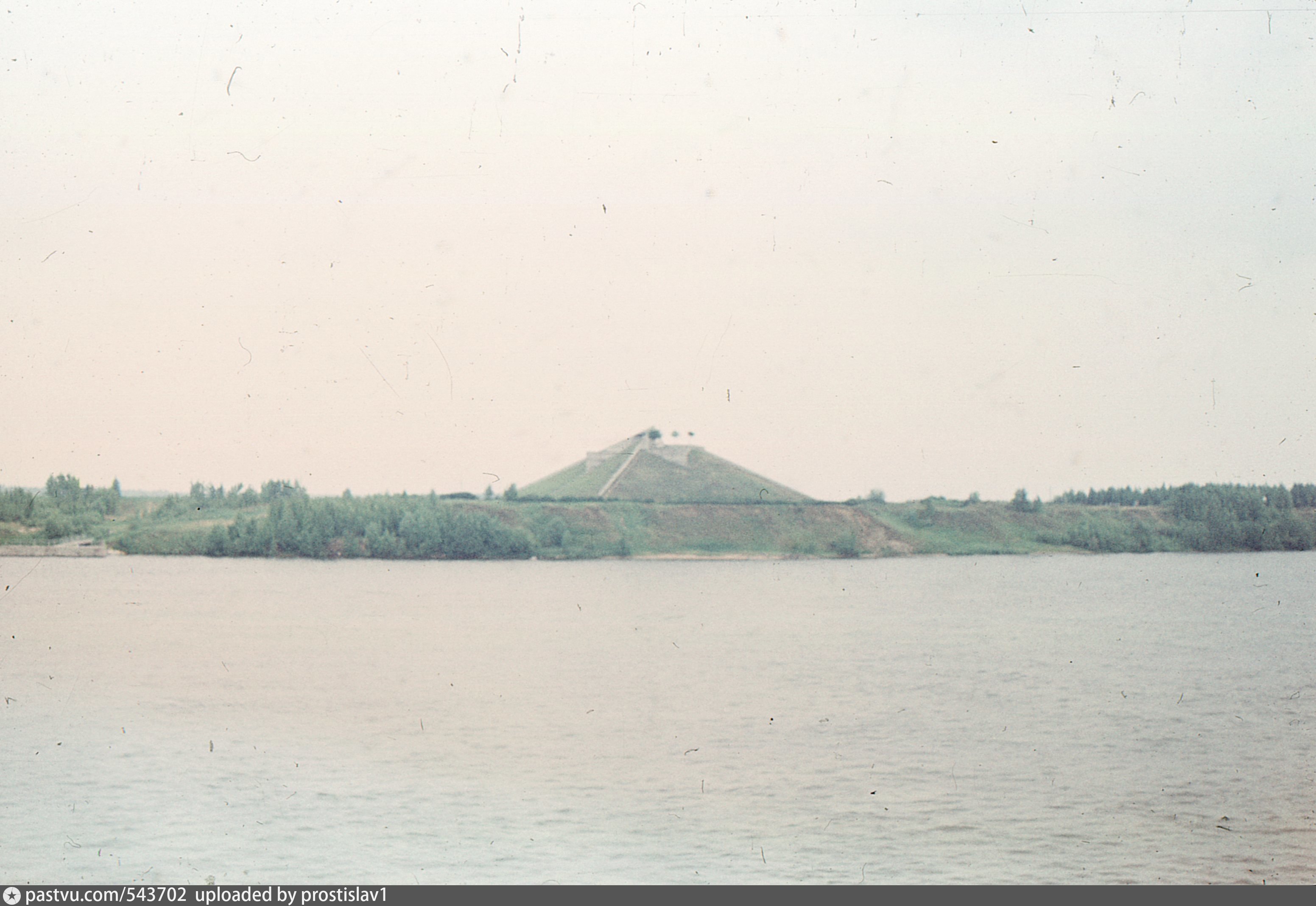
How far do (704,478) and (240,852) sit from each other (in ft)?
432

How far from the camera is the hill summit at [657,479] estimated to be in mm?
139000

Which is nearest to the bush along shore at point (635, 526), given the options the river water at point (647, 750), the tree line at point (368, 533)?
the tree line at point (368, 533)

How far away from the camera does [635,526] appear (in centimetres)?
12556

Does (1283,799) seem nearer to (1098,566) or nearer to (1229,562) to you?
(1098,566)

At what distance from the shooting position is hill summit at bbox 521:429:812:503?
139 metres

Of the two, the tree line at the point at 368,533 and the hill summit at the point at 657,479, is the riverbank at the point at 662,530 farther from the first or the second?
the hill summit at the point at 657,479

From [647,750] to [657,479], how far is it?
399 feet

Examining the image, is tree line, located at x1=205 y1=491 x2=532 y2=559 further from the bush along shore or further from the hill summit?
the hill summit

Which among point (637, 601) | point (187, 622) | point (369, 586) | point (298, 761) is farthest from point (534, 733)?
point (369, 586)

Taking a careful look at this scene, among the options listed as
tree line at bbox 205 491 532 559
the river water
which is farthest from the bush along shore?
the river water

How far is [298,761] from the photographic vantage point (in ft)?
68.3

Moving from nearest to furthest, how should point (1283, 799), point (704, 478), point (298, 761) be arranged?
point (1283, 799), point (298, 761), point (704, 478)

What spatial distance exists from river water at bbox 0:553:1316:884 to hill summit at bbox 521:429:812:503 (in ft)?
273

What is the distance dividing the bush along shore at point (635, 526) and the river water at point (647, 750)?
2358 inches
